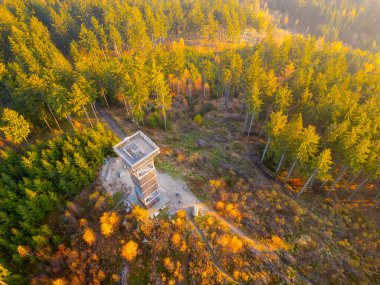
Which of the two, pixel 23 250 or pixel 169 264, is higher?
pixel 23 250

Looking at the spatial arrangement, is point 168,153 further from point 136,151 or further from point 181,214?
point 136,151

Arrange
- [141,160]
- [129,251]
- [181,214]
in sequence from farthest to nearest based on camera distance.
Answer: [181,214] → [129,251] → [141,160]

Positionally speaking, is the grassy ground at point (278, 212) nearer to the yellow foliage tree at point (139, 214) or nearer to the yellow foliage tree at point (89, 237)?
the yellow foliage tree at point (139, 214)

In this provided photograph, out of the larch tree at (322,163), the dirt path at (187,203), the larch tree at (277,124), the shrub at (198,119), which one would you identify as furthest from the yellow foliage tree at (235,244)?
the shrub at (198,119)

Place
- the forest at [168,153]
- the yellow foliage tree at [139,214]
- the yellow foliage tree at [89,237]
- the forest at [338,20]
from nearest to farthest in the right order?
the forest at [168,153] → the yellow foliage tree at [89,237] → the yellow foliage tree at [139,214] → the forest at [338,20]

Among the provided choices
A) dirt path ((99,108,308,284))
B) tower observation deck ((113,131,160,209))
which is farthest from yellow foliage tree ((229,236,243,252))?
tower observation deck ((113,131,160,209))

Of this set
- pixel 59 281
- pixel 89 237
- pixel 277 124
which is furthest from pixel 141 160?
pixel 277 124

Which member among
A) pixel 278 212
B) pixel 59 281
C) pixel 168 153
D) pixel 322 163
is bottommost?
pixel 278 212

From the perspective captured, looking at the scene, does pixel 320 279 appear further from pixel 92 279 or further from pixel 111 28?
pixel 111 28
